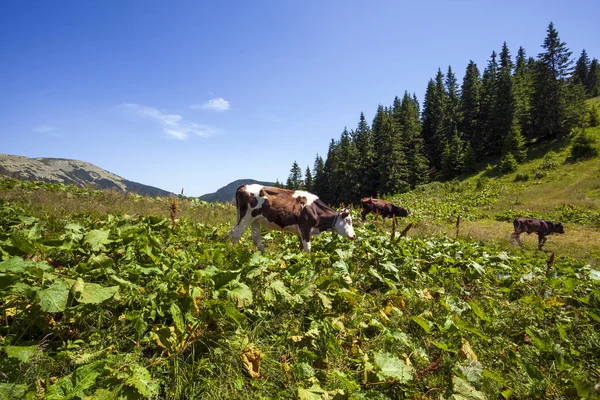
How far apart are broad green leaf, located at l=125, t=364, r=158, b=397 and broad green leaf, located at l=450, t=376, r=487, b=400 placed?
7.28 ft

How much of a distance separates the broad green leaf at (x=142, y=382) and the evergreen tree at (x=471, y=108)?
2721 inches

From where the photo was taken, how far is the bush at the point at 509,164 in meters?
42.1

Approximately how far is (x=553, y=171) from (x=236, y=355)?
50244mm

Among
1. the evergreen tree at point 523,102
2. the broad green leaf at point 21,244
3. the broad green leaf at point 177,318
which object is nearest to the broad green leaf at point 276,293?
the broad green leaf at point 177,318

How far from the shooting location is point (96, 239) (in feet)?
10.2

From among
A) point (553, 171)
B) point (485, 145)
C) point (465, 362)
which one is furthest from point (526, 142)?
point (465, 362)

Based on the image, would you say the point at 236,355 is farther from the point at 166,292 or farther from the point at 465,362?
the point at 465,362

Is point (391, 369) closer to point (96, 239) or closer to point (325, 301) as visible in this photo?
point (325, 301)

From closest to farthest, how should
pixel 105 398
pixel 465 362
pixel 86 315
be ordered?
pixel 105 398 < pixel 86 315 < pixel 465 362

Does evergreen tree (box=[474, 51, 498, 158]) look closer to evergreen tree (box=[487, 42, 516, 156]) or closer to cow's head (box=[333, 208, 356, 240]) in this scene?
evergreen tree (box=[487, 42, 516, 156])

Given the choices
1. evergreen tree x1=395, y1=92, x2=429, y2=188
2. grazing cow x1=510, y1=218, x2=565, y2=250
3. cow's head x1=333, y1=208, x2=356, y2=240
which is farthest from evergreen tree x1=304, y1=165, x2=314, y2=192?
cow's head x1=333, y1=208, x2=356, y2=240

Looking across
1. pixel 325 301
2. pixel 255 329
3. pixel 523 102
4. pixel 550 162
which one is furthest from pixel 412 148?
pixel 255 329

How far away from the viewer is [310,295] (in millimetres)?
3326

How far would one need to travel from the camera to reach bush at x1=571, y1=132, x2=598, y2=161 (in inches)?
1506
